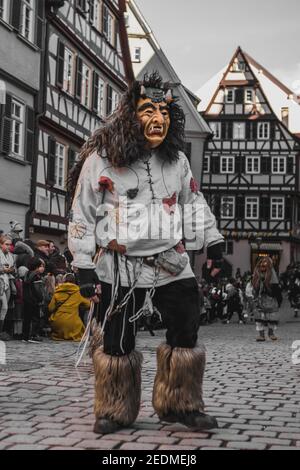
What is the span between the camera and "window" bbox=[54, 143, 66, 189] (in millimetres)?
22688

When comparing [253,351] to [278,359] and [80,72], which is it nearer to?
[278,359]

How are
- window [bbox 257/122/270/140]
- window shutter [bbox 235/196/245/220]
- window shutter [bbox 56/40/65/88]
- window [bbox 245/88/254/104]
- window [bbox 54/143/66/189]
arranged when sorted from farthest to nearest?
window shutter [bbox 235/196/245/220], window [bbox 257/122/270/140], window [bbox 245/88/254/104], window [bbox 54/143/66/189], window shutter [bbox 56/40/65/88]

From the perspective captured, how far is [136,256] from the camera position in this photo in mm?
4797

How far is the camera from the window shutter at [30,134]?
20.2 meters

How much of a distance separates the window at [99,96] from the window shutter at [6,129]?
282 inches

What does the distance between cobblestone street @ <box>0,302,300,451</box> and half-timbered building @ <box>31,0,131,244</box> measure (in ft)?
40.4

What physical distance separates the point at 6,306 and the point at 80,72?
14.4 m

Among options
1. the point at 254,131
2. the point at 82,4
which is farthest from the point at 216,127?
the point at 82,4

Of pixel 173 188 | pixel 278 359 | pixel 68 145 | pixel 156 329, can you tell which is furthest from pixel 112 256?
pixel 68 145

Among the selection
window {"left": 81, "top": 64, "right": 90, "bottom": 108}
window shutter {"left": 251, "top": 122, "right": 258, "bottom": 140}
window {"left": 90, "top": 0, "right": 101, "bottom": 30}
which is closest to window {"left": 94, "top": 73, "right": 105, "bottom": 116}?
window {"left": 81, "top": 64, "right": 90, "bottom": 108}

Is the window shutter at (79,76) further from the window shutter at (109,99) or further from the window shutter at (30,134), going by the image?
the window shutter at (30,134)

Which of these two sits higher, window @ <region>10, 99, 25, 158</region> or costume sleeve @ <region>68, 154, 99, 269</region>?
window @ <region>10, 99, 25, 158</region>

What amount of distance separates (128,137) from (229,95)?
1872 inches

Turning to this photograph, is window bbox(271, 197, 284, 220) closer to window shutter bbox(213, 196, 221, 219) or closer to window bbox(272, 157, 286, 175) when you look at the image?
window bbox(272, 157, 286, 175)
